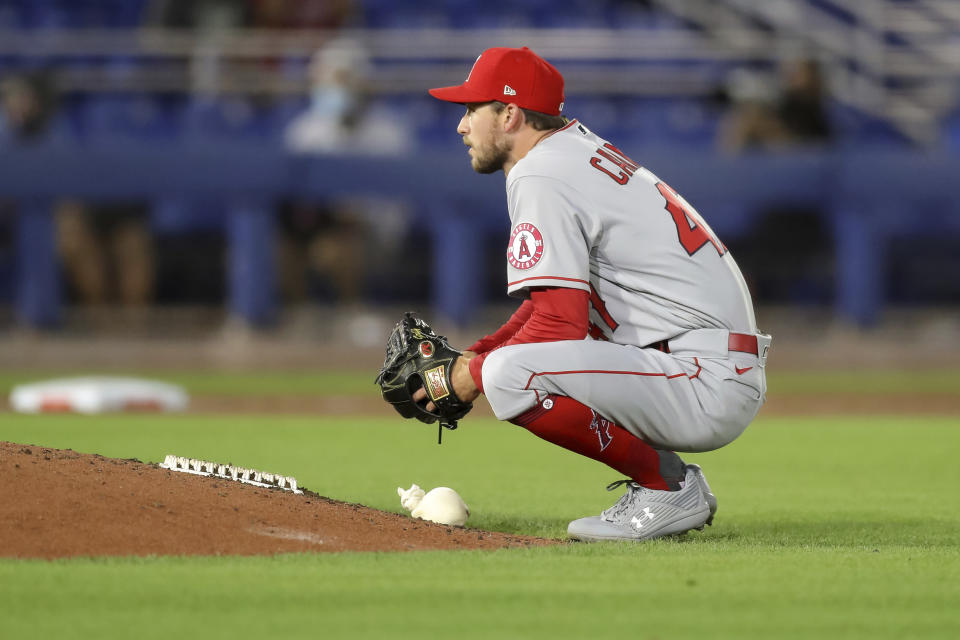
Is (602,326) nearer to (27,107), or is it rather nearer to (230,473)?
(230,473)

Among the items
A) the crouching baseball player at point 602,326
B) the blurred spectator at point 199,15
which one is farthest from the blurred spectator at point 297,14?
the crouching baseball player at point 602,326

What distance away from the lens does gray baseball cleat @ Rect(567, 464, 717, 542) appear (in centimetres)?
454

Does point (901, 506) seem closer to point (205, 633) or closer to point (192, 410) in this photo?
point (205, 633)

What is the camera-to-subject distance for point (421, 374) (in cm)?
470

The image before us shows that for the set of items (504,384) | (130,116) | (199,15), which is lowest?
(504,384)

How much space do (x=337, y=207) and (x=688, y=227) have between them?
31.1 ft

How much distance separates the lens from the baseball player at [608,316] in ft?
14.5

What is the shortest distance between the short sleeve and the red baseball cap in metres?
0.31

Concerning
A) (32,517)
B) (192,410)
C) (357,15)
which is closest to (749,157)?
(357,15)

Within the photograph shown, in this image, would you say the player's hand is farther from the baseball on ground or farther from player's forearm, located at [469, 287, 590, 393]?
the baseball on ground

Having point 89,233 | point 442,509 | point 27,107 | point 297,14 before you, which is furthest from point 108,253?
point 442,509

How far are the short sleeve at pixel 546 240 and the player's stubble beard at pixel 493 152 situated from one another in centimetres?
26

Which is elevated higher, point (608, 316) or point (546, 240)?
point (546, 240)

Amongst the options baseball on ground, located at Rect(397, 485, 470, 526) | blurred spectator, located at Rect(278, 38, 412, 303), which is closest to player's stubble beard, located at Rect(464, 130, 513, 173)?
baseball on ground, located at Rect(397, 485, 470, 526)
